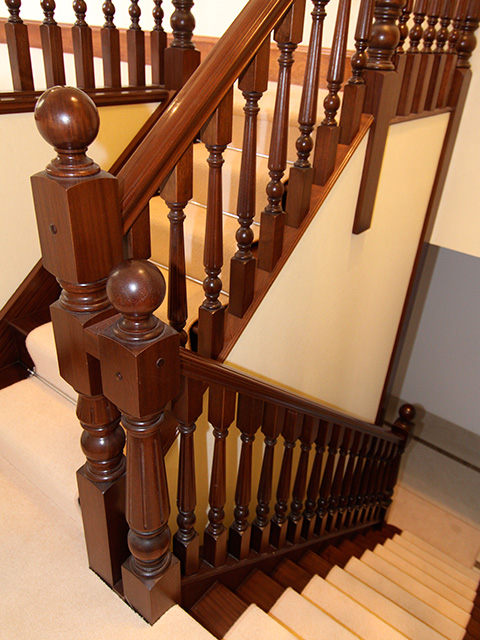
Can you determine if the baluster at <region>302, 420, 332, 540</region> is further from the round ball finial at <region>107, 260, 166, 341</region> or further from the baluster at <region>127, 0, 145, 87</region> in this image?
the baluster at <region>127, 0, 145, 87</region>

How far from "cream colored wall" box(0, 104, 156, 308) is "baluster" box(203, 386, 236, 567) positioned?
3.69 feet

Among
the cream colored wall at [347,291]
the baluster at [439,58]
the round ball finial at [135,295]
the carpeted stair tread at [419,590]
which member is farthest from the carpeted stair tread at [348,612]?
the baluster at [439,58]

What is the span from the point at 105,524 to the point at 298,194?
3.68 ft

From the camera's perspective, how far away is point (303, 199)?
1.65 metres

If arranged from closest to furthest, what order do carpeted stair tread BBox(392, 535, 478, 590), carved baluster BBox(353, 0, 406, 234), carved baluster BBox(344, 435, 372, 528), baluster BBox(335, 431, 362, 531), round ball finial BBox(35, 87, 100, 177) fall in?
round ball finial BBox(35, 87, 100, 177)
carved baluster BBox(353, 0, 406, 234)
baluster BBox(335, 431, 362, 531)
carved baluster BBox(344, 435, 372, 528)
carpeted stair tread BBox(392, 535, 478, 590)

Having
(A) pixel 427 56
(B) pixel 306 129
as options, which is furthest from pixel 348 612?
(A) pixel 427 56

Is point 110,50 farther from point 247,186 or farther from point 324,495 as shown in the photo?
point 324,495

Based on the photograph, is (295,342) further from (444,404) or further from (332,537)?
(444,404)

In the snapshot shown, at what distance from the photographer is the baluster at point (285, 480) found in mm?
1754

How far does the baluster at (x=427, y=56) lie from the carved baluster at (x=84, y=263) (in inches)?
66.0

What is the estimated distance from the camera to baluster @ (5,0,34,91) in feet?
5.81

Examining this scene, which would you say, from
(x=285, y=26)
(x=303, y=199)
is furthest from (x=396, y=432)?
(x=285, y=26)

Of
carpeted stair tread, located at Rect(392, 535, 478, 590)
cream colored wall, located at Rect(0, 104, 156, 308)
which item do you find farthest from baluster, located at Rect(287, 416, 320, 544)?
carpeted stair tread, located at Rect(392, 535, 478, 590)

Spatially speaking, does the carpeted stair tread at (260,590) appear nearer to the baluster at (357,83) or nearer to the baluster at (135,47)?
the baluster at (357,83)
